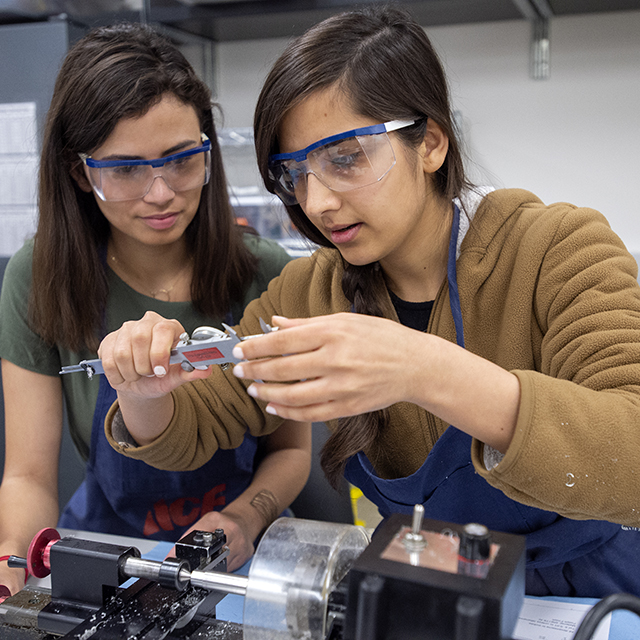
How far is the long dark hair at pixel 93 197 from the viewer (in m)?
1.39

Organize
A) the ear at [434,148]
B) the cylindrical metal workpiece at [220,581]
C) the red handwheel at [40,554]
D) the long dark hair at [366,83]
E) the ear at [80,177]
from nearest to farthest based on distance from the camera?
the cylindrical metal workpiece at [220,581] → the red handwheel at [40,554] → the long dark hair at [366,83] → the ear at [434,148] → the ear at [80,177]

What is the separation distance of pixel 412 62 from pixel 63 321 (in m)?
0.97

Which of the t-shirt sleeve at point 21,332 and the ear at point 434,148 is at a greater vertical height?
the ear at point 434,148

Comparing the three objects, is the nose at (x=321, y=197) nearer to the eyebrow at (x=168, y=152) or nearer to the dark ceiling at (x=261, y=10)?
the eyebrow at (x=168, y=152)

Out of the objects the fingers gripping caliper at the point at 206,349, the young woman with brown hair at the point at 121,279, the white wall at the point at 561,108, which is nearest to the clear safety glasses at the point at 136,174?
the young woman with brown hair at the point at 121,279

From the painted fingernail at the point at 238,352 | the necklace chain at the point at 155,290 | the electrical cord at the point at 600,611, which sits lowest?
the electrical cord at the point at 600,611

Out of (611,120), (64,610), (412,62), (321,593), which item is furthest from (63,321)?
(611,120)

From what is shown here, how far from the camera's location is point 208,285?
1618 millimetres

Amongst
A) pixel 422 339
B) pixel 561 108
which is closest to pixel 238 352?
pixel 422 339

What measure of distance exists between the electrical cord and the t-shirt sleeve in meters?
1.30

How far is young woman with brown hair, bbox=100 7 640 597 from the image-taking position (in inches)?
→ 32.1

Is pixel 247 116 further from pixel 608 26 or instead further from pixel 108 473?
pixel 108 473

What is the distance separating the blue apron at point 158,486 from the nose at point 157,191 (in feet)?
1.48

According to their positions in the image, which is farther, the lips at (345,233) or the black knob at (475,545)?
the lips at (345,233)
